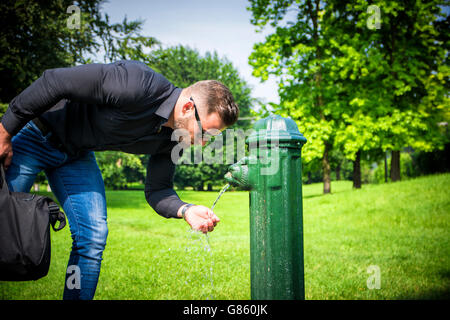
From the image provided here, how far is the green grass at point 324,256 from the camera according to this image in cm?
327

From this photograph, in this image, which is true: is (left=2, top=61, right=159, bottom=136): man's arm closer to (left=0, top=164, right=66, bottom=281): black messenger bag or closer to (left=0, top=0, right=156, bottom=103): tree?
(left=0, top=164, right=66, bottom=281): black messenger bag

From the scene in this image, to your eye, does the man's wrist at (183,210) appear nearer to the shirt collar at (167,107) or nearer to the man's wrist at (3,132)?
the shirt collar at (167,107)

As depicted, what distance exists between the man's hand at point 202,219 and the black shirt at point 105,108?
0.23 metres

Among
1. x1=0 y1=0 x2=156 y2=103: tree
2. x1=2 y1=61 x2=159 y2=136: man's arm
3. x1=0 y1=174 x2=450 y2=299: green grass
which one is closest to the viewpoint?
x1=2 y1=61 x2=159 y2=136: man's arm

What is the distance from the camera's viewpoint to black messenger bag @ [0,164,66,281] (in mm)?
1591

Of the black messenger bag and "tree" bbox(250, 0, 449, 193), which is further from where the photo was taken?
"tree" bbox(250, 0, 449, 193)

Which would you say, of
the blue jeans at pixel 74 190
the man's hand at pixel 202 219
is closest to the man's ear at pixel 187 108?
the man's hand at pixel 202 219

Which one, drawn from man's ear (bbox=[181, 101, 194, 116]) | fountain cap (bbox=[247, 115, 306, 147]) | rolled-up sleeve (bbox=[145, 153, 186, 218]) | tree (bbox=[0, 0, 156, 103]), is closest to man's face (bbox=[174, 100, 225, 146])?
man's ear (bbox=[181, 101, 194, 116])

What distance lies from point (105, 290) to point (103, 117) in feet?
7.65

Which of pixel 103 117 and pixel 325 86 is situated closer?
pixel 103 117

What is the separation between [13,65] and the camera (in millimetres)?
8078

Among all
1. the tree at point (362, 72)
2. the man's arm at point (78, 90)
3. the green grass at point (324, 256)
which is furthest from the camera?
the tree at point (362, 72)
